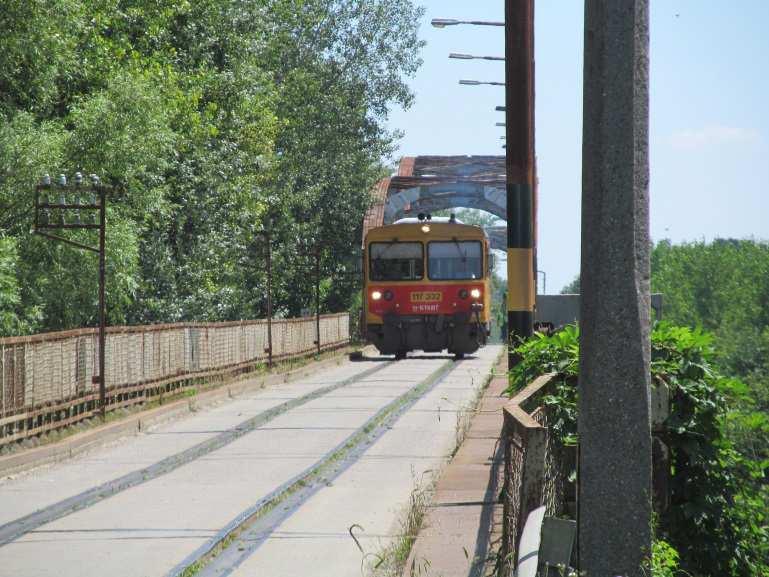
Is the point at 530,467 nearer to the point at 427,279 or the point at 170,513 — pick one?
the point at 170,513

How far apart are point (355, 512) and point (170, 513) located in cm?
148

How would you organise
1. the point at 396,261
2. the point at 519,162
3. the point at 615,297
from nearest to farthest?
the point at 615,297 < the point at 519,162 < the point at 396,261

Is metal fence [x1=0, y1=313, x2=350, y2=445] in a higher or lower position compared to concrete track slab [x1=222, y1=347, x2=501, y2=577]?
higher

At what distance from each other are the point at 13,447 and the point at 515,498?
972 cm

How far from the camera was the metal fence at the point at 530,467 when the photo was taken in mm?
5738

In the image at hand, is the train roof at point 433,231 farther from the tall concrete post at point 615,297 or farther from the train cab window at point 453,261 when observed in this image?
the tall concrete post at point 615,297

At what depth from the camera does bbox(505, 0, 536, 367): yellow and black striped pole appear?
1325 cm

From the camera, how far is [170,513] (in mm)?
10961

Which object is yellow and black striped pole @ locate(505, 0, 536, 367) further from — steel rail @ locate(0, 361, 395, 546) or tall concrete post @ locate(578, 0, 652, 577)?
tall concrete post @ locate(578, 0, 652, 577)

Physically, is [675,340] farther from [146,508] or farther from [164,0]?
[164,0]

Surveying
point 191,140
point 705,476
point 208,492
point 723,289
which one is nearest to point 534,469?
point 705,476

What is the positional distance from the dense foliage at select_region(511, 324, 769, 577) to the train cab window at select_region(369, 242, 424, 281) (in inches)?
1135

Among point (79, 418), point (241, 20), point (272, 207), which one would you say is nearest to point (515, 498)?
point (79, 418)

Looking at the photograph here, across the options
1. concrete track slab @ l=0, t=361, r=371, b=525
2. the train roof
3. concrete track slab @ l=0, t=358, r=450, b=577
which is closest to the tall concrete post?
concrete track slab @ l=0, t=358, r=450, b=577
